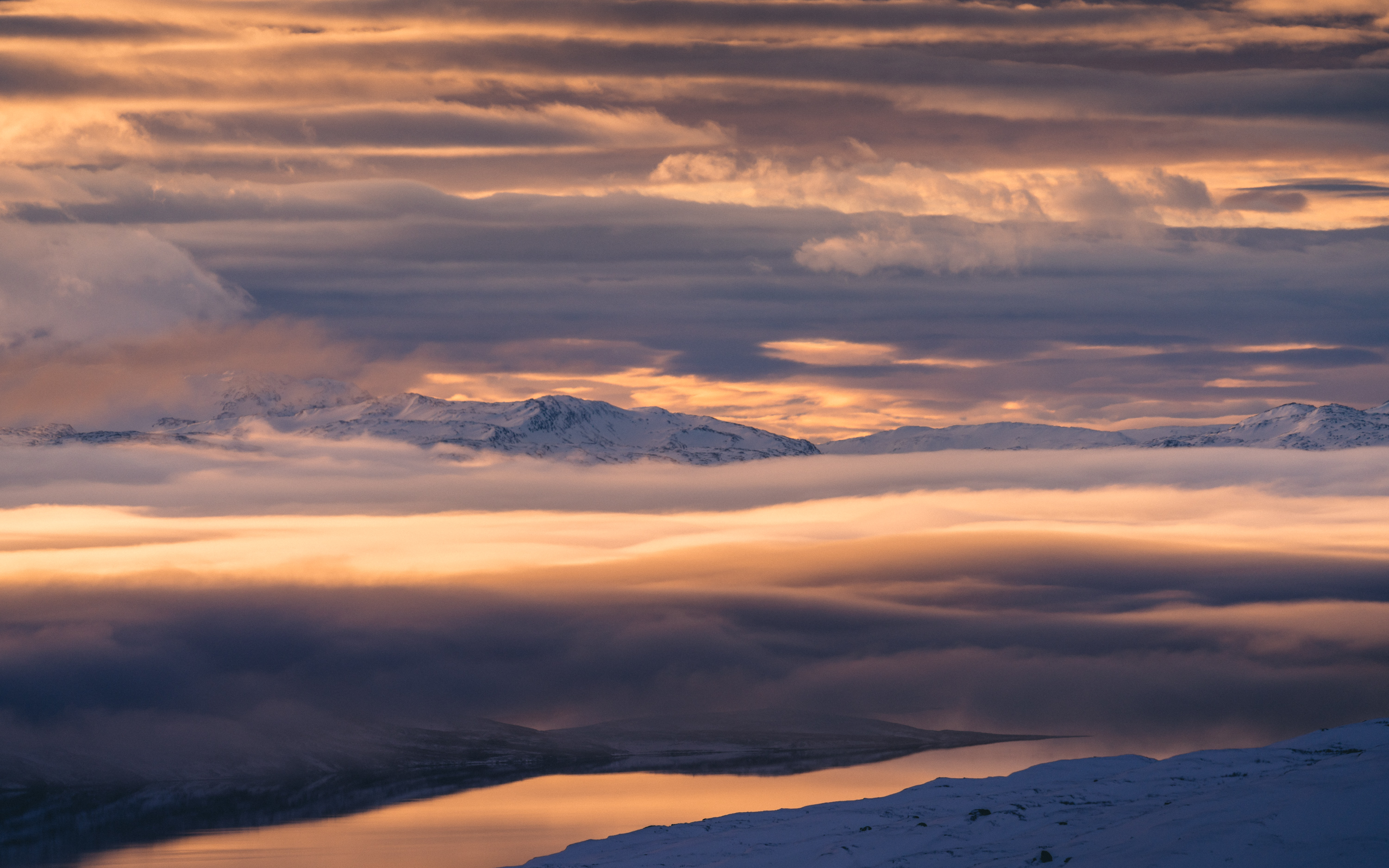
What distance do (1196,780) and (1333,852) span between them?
28.3 metres

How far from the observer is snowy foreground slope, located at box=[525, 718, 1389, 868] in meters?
47.7

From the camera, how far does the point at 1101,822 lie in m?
61.1

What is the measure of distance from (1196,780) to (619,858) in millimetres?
35459

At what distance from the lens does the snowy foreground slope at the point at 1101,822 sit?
157 feet

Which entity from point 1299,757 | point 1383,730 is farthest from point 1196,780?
point 1383,730

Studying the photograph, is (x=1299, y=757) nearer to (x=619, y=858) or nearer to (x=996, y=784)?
(x=996, y=784)

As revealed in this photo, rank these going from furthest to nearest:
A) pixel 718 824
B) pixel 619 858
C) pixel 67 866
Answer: pixel 67 866 < pixel 718 824 < pixel 619 858

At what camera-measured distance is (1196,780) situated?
72.8 m

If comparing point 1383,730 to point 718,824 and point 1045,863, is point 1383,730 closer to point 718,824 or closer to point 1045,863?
point 1045,863

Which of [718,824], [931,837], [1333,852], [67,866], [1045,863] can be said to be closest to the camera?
[1333,852]

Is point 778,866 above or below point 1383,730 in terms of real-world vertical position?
below

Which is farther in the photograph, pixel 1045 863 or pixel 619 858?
pixel 619 858

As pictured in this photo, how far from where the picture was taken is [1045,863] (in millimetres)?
54094

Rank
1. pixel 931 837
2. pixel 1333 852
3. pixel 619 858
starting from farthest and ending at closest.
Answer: pixel 619 858 → pixel 931 837 → pixel 1333 852
